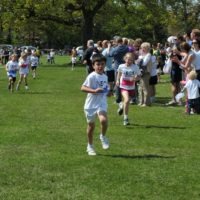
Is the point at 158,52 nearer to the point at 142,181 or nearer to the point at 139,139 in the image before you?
the point at 139,139

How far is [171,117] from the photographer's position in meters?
15.1

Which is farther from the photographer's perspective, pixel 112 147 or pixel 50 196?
pixel 112 147

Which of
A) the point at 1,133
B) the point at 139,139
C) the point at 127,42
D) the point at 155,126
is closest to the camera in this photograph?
the point at 139,139

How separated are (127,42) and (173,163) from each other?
1015 cm

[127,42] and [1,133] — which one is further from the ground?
[127,42]

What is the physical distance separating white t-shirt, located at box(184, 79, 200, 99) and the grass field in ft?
2.02

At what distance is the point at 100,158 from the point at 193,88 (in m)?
6.35

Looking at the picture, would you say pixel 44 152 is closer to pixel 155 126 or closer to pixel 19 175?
pixel 19 175

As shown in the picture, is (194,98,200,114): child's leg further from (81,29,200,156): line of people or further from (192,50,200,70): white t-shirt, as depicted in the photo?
(192,50,200,70): white t-shirt

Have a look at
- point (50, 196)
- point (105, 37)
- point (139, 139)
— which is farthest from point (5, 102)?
point (105, 37)

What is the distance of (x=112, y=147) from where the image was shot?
429 inches

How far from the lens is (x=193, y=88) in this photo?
15.5 meters

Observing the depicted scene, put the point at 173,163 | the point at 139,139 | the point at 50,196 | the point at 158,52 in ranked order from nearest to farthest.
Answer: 1. the point at 50,196
2. the point at 173,163
3. the point at 139,139
4. the point at 158,52

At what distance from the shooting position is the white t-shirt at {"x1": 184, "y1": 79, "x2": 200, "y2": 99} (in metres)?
15.5
